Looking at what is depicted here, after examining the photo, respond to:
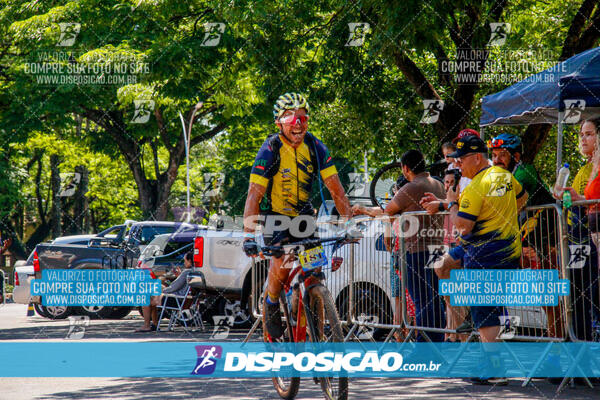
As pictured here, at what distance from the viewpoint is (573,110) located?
962 cm

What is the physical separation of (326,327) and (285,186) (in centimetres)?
130

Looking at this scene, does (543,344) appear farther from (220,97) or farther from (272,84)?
(220,97)

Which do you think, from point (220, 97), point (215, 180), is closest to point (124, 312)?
point (220, 97)

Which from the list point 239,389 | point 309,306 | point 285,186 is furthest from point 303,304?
point 239,389

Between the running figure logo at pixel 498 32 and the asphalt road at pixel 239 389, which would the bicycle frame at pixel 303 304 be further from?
the running figure logo at pixel 498 32

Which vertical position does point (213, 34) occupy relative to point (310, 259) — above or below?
above

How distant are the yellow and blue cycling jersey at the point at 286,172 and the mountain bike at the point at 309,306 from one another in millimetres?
473

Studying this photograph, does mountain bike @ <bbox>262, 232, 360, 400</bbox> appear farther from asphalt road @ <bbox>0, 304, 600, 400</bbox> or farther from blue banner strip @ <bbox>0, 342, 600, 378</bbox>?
asphalt road @ <bbox>0, 304, 600, 400</bbox>

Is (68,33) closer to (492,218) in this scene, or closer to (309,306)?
(492,218)

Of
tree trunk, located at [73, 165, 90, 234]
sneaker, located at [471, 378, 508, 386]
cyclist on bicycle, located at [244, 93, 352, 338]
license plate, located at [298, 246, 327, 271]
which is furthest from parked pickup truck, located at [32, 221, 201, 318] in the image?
tree trunk, located at [73, 165, 90, 234]

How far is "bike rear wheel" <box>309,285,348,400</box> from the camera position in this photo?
5.87 m

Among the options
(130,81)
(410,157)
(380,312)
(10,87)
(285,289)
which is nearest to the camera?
(285,289)

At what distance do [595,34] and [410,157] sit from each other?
6.80m

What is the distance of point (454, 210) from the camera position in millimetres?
8180
